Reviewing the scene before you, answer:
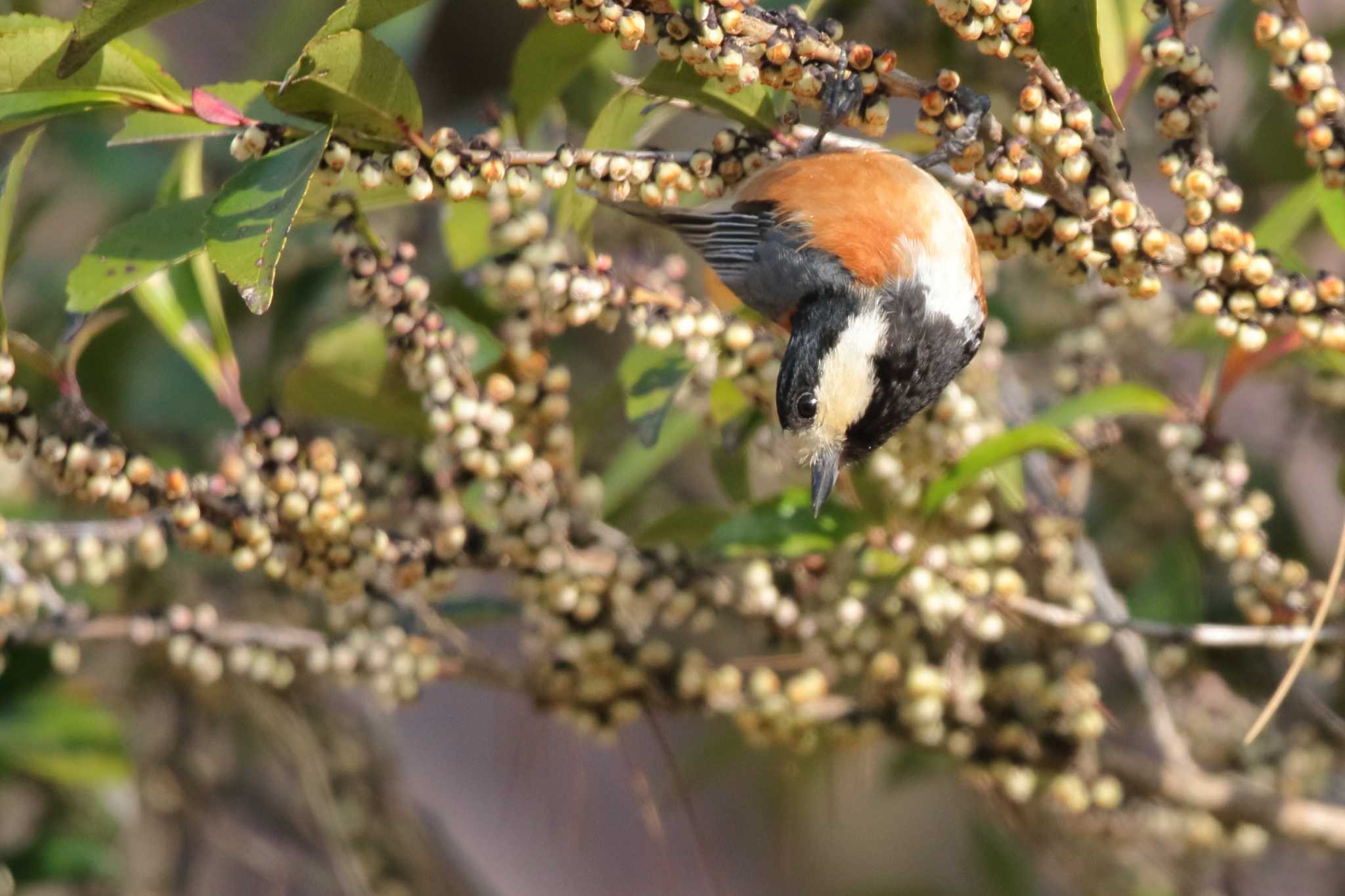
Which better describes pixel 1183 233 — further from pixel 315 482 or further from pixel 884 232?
pixel 315 482

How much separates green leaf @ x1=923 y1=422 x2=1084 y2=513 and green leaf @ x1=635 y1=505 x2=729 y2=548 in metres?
0.26

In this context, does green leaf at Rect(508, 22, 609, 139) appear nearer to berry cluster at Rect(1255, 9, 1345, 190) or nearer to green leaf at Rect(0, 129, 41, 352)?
green leaf at Rect(0, 129, 41, 352)

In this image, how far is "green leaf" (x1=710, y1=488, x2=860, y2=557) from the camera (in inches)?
61.9

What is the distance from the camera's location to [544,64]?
1583 mm

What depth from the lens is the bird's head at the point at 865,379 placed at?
1538mm

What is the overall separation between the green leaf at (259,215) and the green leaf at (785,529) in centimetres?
64

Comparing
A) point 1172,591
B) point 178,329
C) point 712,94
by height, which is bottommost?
point 1172,591

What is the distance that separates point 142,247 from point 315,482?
0.31 m

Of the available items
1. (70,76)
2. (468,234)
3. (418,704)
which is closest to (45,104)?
(70,76)

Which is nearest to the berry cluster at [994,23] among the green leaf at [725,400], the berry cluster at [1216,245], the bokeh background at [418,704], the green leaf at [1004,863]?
the berry cluster at [1216,245]

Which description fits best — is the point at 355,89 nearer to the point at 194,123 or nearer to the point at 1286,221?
the point at 194,123

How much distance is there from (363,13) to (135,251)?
32 centimetres

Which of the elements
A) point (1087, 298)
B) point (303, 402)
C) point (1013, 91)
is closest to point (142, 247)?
point (303, 402)

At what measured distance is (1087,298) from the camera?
81.9 inches
